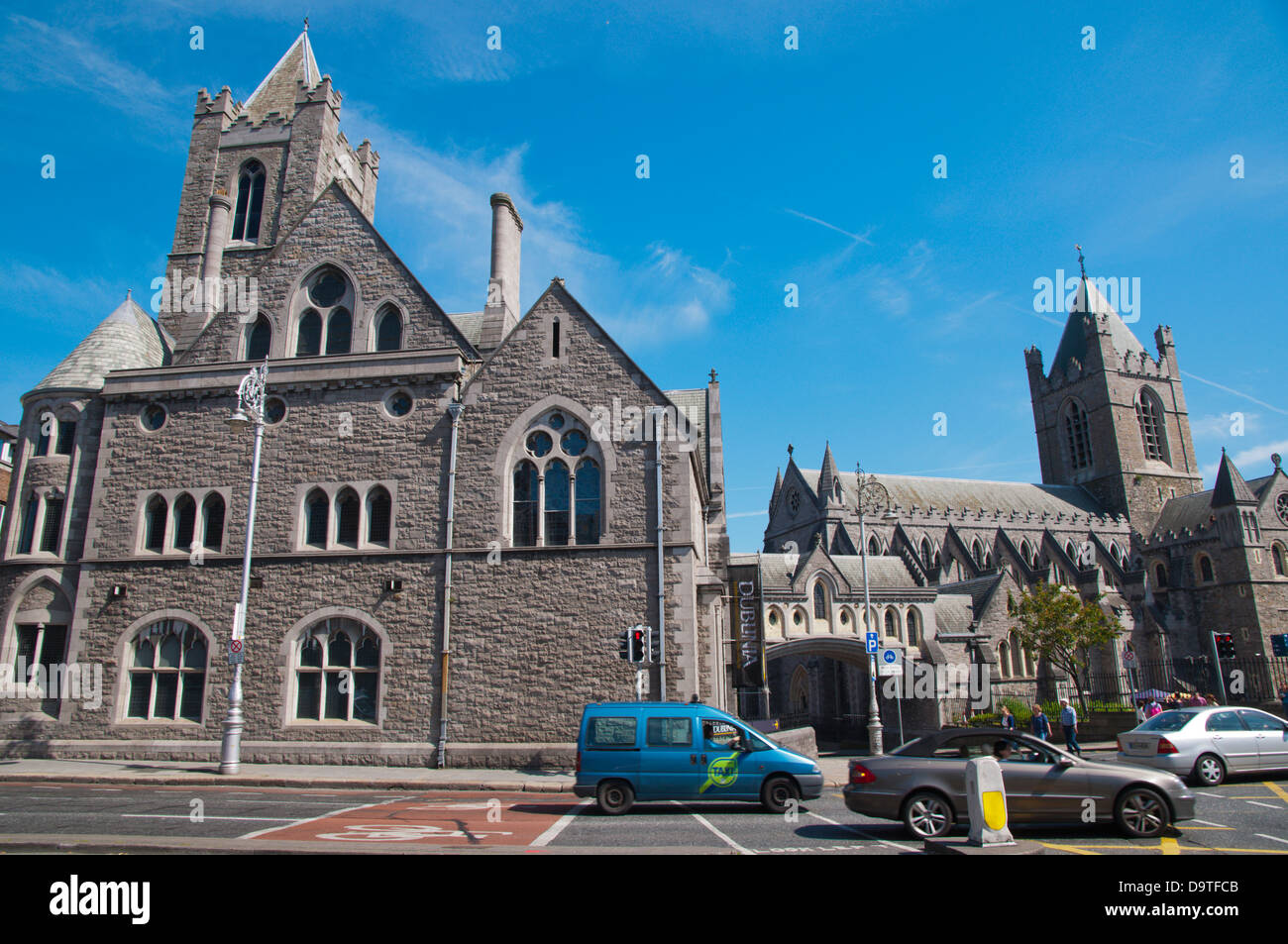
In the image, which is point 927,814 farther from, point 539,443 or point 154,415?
point 154,415

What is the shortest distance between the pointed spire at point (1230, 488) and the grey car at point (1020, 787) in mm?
66609

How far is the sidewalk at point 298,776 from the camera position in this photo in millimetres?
15289

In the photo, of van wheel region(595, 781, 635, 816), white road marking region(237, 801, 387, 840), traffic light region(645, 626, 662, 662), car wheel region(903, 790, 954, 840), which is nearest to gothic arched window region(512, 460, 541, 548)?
traffic light region(645, 626, 662, 662)

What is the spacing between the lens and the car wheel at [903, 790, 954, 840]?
943 cm

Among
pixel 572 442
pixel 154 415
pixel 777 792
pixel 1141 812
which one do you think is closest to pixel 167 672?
pixel 154 415

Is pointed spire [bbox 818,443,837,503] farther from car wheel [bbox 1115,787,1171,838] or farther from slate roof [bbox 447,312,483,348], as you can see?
car wheel [bbox 1115,787,1171,838]

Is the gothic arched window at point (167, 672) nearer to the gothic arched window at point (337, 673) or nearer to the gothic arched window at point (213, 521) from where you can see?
the gothic arched window at point (213, 521)

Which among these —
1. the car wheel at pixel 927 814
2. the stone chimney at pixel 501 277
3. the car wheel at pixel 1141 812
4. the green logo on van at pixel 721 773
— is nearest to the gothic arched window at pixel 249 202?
the stone chimney at pixel 501 277

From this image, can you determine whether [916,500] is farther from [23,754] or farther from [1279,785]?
[23,754]

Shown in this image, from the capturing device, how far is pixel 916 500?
66.9 m

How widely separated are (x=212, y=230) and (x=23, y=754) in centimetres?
1617

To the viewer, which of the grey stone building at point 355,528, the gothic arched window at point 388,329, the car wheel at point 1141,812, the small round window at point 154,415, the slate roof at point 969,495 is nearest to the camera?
the car wheel at point 1141,812

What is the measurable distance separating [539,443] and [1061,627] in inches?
1174
